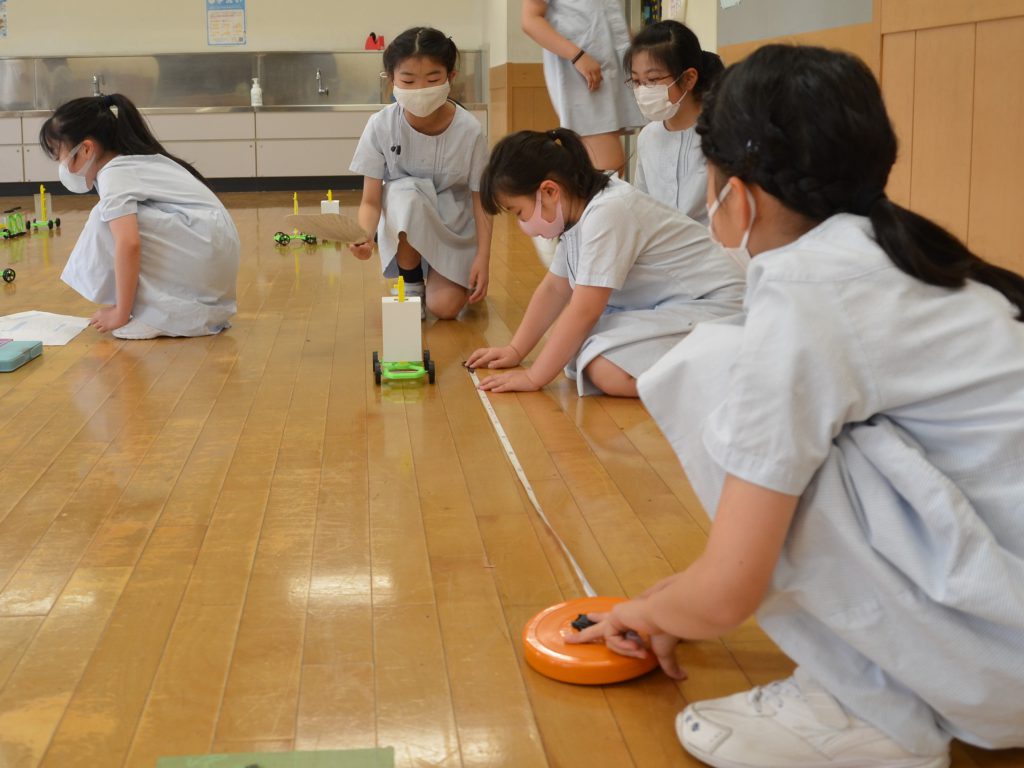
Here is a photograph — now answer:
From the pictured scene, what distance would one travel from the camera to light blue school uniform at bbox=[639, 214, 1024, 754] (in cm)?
95

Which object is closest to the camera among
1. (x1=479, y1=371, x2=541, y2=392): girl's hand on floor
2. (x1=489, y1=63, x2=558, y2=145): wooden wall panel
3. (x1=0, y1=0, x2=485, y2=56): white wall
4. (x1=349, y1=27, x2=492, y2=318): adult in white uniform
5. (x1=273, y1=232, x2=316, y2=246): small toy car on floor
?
(x1=479, y1=371, x2=541, y2=392): girl's hand on floor

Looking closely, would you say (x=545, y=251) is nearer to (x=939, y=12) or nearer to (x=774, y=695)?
(x=939, y=12)

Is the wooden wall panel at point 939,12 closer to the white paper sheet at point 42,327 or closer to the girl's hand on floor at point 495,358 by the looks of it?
the girl's hand on floor at point 495,358

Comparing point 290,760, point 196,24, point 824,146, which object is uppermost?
point 196,24

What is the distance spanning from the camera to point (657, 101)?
276cm

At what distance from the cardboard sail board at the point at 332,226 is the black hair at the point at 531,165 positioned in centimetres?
73

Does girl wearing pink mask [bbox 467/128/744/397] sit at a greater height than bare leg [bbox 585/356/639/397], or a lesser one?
greater

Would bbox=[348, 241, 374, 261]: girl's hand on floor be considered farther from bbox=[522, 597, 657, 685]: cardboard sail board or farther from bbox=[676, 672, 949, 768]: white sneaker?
bbox=[676, 672, 949, 768]: white sneaker

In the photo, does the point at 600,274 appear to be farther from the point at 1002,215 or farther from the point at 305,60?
the point at 305,60

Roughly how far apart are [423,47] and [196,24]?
5.67m

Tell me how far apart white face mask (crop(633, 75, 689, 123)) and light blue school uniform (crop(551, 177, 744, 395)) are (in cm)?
44

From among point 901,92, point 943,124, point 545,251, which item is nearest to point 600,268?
point 943,124

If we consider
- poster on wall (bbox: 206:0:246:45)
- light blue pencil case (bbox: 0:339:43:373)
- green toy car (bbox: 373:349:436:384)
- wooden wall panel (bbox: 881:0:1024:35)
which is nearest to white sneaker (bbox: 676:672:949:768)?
green toy car (bbox: 373:349:436:384)

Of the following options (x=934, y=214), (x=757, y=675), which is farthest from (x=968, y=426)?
(x=934, y=214)
